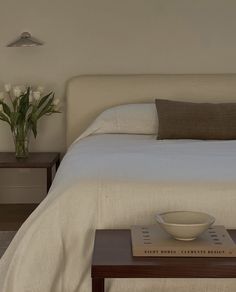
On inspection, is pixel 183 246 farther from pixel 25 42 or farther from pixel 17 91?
pixel 25 42

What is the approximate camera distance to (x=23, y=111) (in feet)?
12.4

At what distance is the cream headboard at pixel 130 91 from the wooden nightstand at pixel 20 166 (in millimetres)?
270

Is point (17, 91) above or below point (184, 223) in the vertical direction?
above

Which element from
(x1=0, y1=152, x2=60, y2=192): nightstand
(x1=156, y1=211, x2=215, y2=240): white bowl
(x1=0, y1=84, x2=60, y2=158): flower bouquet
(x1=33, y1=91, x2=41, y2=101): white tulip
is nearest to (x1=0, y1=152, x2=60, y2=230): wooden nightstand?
(x1=0, y1=152, x2=60, y2=192): nightstand

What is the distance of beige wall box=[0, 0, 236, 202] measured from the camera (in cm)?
398

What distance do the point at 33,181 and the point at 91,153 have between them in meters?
1.52

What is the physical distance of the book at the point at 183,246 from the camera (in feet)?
5.66

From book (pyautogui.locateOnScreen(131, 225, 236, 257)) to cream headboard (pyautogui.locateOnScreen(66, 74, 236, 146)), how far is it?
219 centimetres

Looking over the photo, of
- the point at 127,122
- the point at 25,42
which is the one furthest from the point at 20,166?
the point at 25,42

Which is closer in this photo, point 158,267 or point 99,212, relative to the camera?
point 158,267

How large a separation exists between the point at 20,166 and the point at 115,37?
3.84ft

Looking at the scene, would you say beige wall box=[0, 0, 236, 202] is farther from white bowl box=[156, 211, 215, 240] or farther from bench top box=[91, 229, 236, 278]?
bench top box=[91, 229, 236, 278]

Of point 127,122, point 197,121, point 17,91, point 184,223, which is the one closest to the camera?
point 184,223

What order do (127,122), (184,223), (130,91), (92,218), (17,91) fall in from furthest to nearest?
1. (130,91)
2. (17,91)
3. (127,122)
4. (92,218)
5. (184,223)
